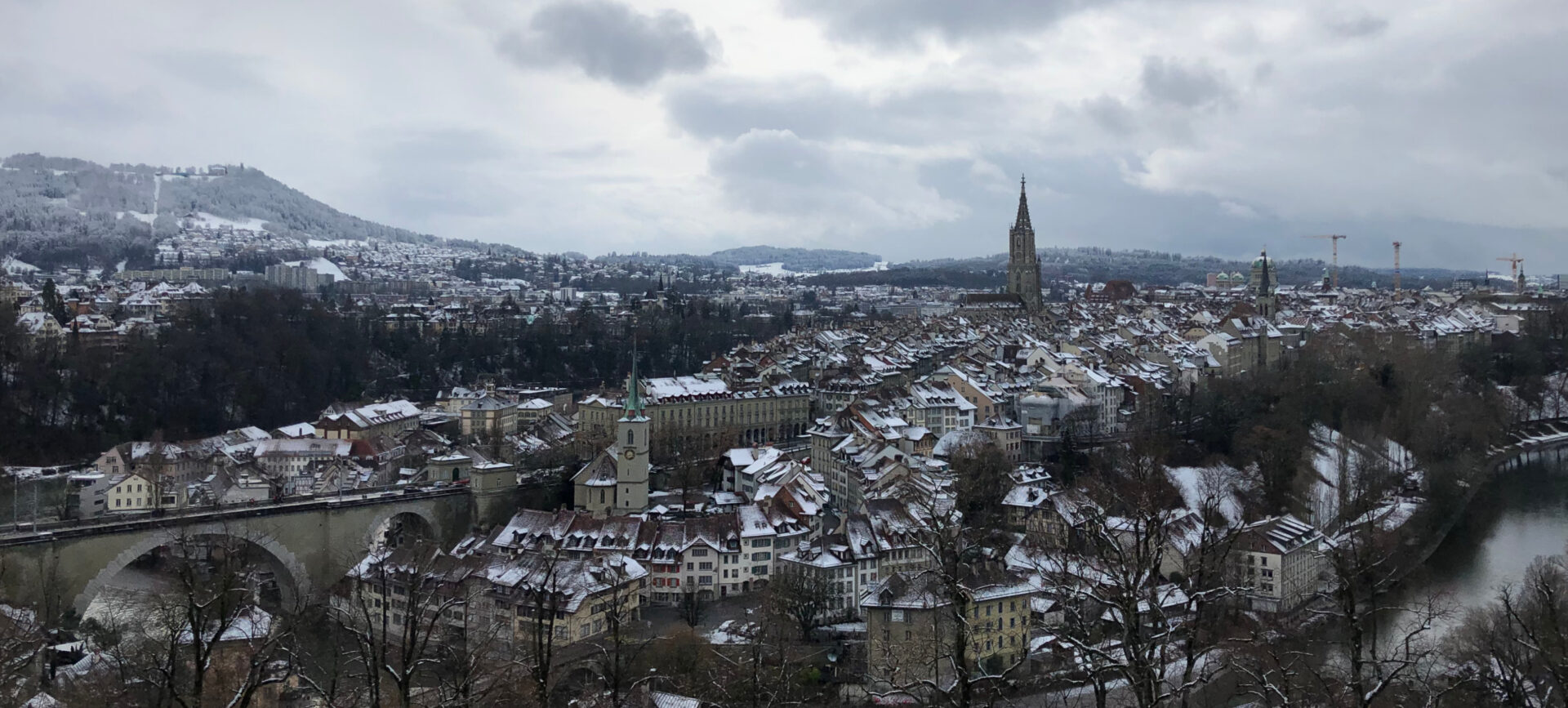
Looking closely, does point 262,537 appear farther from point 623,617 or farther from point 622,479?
point 623,617

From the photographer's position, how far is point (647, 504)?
2012 cm

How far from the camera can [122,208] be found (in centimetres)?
11056

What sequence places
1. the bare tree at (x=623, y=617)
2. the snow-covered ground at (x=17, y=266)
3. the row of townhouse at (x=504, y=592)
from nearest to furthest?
the bare tree at (x=623, y=617) < the row of townhouse at (x=504, y=592) < the snow-covered ground at (x=17, y=266)

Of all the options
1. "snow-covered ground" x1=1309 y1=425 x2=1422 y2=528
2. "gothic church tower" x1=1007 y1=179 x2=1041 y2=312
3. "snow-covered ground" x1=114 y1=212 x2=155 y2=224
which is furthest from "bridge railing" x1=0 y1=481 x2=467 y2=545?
"snow-covered ground" x1=114 y1=212 x2=155 y2=224

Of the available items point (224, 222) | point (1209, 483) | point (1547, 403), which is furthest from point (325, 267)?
point (1209, 483)

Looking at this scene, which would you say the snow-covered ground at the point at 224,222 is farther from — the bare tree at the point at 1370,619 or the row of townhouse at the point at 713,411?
the bare tree at the point at 1370,619

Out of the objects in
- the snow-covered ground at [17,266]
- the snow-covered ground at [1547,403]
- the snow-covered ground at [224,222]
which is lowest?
the snow-covered ground at [1547,403]

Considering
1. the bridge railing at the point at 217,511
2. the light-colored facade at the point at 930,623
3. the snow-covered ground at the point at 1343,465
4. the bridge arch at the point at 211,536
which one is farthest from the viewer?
the snow-covered ground at the point at 1343,465

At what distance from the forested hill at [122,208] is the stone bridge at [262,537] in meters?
66.4

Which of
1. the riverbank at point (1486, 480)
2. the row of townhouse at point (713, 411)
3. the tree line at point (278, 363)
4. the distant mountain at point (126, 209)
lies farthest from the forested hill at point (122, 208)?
the riverbank at point (1486, 480)

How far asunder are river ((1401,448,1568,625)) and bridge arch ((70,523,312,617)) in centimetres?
1441

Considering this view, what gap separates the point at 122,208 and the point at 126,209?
26cm

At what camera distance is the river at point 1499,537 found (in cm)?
1595

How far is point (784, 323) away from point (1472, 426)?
29.2 meters
